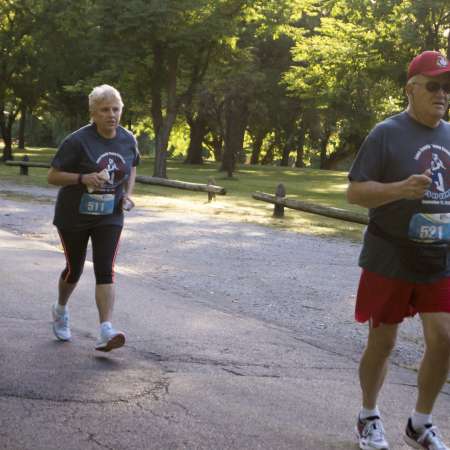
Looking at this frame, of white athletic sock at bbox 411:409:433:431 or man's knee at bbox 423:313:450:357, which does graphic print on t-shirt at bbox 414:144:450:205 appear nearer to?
man's knee at bbox 423:313:450:357

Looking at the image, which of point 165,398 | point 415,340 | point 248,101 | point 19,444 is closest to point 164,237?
point 415,340

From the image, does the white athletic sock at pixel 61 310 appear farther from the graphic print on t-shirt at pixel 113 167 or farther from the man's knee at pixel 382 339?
the man's knee at pixel 382 339

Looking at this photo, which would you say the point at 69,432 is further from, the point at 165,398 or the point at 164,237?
the point at 164,237

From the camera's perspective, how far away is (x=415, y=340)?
7121 millimetres

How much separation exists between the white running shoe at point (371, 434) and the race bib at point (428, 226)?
2.98ft

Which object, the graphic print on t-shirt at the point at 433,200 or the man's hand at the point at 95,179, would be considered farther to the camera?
the man's hand at the point at 95,179

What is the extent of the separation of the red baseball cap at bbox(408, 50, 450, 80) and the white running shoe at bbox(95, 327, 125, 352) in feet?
8.49

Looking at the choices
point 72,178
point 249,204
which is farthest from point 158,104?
point 72,178

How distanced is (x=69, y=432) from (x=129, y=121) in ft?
190

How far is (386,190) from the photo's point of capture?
3.77m

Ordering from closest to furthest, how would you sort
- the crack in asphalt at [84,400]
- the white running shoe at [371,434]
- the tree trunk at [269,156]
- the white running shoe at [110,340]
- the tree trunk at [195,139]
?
the white running shoe at [371,434], the crack in asphalt at [84,400], the white running shoe at [110,340], the tree trunk at [195,139], the tree trunk at [269,156]

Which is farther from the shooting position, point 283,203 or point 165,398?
point 283,203

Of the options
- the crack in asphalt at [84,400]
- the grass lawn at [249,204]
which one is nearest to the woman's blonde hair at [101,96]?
the crack in asphalt at [84,400]

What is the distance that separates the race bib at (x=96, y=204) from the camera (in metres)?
5.79
